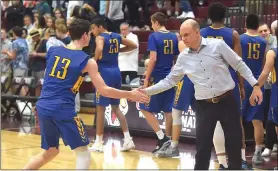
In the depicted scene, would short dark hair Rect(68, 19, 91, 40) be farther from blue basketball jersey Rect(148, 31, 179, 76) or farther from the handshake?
blue basketball jersey Rect(148, 31, 179, 76)

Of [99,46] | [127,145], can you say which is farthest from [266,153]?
[99,46]

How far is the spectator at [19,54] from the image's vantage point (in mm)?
13281

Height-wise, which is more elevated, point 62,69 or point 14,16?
point 62,69

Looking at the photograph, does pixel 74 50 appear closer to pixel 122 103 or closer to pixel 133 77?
pixel 122 103

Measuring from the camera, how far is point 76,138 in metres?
5.77

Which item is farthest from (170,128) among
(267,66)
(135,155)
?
(267,66)

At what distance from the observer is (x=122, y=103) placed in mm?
A: 11023

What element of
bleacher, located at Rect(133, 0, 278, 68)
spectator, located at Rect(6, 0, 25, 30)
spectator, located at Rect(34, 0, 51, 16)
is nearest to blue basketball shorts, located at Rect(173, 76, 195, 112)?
bleacher, located at Rect(133, 0, 278, 68)

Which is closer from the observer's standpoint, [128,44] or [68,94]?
[68,94]

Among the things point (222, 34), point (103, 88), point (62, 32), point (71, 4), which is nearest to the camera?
point (103, 88)

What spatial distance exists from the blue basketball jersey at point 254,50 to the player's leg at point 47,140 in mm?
3378

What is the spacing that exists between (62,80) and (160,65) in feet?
11.4

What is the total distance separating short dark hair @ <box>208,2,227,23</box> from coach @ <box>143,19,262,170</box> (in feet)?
4.99

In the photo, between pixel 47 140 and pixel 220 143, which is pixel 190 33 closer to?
pixel 47 140
